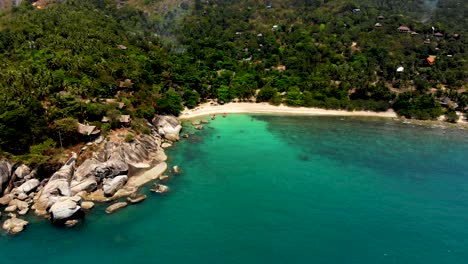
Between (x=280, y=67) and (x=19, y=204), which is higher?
(x=280, y=67)

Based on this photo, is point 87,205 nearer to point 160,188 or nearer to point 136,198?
point 136,198

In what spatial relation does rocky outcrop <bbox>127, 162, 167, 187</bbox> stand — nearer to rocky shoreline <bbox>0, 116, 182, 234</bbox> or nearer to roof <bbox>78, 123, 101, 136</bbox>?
rocky shoreline <bbox>0, 116, 182, 234</bbox>

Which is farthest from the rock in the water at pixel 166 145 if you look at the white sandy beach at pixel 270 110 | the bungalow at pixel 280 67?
the bungalow at pixel 280 67

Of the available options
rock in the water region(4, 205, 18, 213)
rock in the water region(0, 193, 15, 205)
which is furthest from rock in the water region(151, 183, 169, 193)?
rock in the water region(0, 193, 15, 205)

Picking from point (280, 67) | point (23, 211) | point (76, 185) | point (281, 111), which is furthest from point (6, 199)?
point (280, 67)

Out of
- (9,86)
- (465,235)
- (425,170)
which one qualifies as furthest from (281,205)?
(9,86)

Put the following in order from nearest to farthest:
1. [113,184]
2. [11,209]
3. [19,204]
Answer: [11,209] → [19,204] → [113,184]

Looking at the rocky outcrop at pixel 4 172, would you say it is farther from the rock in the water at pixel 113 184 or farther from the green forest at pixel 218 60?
the rock in the water at pixel 113 184
